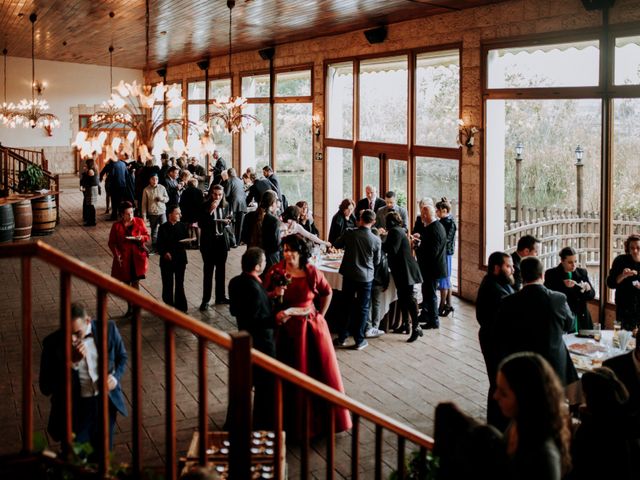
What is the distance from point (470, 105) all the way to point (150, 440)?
673 centimetres

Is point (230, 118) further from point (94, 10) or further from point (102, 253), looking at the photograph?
point (102, 253)

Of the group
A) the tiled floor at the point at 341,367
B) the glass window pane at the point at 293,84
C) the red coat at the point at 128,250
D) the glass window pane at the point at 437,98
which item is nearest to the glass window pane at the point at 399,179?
the glass window pane at the point at 437,98

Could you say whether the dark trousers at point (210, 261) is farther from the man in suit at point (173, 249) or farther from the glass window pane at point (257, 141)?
the glass window pane at point (257, 141)

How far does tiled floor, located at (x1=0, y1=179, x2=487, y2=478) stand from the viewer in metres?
5.95

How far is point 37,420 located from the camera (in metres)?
6.29

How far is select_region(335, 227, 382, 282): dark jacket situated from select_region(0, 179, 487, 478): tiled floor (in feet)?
2.82

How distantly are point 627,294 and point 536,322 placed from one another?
7.12 ft

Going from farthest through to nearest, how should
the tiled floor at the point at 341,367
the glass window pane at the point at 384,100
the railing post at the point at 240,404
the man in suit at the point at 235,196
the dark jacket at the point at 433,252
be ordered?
1. the man in suit at the point at 235,196
2. the glass window pane at the point at 384,100
3. the dark jacket at the point at 433,252
4. the tiled floor at the point at 341,367
5. the railing post at the point at 240,404

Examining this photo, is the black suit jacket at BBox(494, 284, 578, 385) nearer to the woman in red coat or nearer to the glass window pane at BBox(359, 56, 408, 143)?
the woman in red coat

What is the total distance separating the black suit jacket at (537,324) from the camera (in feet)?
16.7

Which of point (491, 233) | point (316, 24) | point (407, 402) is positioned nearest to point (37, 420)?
point (407, 402)

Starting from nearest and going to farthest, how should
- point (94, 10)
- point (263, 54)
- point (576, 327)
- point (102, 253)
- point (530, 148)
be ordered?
point (576, 327), point (530, 148), point (94, 10), point (102, 253), point (263, 54)

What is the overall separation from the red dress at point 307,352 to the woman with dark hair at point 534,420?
3.26 m

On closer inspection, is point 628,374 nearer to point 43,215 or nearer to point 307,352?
point 307,352
